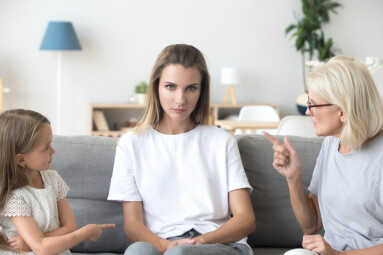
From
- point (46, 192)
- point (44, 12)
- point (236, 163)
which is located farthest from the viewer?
point (44, 12)

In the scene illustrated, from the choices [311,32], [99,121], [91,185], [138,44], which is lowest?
[99,121]

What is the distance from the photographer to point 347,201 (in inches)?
72.0

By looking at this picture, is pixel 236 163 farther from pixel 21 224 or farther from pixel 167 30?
pixel 167 30

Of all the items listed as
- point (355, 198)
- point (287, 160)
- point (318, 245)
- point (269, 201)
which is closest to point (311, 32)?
point (269, 201)

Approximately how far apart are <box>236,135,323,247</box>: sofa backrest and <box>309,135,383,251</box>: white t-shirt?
42 cm

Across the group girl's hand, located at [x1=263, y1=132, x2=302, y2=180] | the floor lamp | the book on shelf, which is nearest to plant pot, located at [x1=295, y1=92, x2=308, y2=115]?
the book on shelf

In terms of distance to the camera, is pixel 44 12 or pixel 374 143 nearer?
pixel 374 143

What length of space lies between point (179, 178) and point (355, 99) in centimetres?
72

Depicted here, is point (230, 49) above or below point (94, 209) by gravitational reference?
above

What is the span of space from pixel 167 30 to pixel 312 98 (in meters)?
5.11

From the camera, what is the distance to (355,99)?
69.2 inches

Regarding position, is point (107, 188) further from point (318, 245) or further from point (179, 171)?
point (318, 245)

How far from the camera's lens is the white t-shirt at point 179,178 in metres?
2.11

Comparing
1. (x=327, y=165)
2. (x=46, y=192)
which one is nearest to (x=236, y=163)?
(x=327, y=165)
